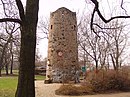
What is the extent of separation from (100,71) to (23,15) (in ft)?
49.0

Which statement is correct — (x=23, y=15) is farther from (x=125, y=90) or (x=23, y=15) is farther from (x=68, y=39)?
(x=68, y=39)

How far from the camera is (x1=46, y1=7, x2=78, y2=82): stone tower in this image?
28375 mm

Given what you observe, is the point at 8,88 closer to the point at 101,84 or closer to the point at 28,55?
the point at 101,84

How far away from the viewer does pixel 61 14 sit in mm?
29344

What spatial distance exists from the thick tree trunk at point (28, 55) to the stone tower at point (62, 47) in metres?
20.3

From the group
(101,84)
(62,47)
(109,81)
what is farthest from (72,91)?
(62,47)

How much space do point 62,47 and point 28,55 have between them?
20.9 metres

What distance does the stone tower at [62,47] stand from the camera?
28.4 meters

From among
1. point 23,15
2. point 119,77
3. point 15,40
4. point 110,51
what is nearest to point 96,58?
point 110,51

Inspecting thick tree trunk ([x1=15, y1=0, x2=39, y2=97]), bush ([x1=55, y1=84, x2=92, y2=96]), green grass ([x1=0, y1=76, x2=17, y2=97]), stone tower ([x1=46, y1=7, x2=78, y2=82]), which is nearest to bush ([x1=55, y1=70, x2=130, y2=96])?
bush ([x1=55, y1=84, x2=92, y2=96])

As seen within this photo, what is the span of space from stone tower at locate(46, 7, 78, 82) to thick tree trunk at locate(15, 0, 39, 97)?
800 inches

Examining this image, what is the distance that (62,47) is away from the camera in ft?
93.1

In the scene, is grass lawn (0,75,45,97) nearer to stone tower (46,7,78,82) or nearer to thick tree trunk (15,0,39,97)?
stone tower (46,7,78,82)

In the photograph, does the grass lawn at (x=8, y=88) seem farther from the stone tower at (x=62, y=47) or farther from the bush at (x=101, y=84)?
the stone tower at (x=62, y=47)
